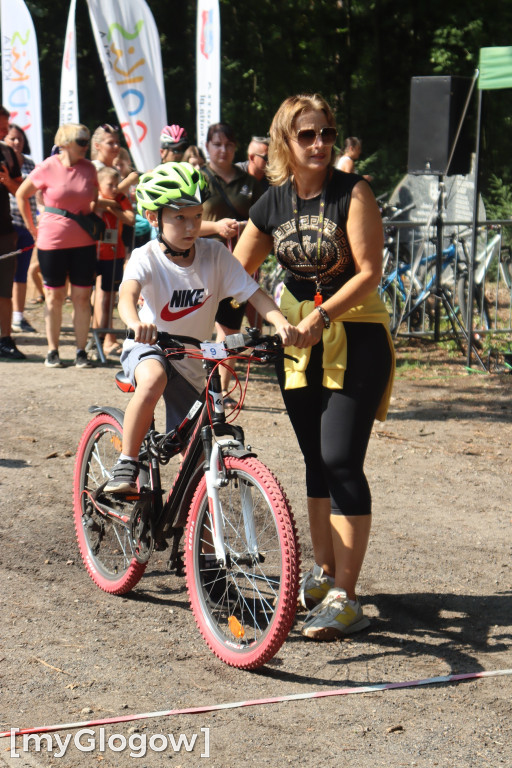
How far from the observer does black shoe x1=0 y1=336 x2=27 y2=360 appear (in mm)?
10094

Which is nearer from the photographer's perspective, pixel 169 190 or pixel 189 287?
pixel 169 190

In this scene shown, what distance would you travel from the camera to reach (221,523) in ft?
12.7

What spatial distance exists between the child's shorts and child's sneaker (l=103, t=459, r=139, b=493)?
0.26m

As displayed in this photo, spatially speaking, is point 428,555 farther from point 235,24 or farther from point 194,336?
point 235,24

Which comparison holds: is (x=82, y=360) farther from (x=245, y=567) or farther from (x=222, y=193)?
(x=245, y=567)

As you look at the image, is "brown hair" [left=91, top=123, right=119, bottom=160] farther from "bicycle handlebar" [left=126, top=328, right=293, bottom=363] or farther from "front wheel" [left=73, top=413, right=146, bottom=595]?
"bicycle handlebar" [left=126, top=328, right=293, bottom=363]

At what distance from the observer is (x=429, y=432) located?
316 inches

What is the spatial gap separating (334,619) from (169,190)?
6.02ft

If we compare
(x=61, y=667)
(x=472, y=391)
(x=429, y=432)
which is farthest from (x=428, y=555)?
(x=472, y=391)

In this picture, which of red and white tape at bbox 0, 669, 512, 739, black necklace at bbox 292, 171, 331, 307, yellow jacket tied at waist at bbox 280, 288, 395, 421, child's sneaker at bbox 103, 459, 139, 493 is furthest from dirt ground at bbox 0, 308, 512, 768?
black necklace at bbox 292, 171, 331, 307

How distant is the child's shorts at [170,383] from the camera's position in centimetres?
418

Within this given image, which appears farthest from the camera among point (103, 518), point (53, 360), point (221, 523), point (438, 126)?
point (438, 126)

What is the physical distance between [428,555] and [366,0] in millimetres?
22315

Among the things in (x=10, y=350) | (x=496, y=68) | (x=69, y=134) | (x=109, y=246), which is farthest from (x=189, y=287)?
(x=496, y=68)
